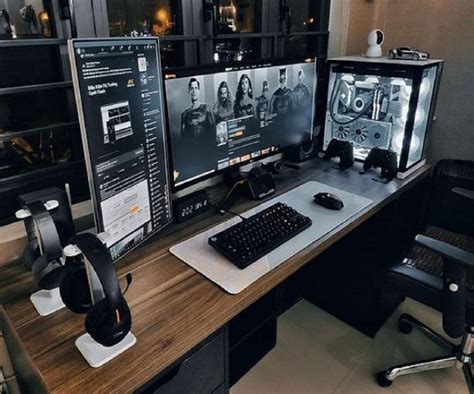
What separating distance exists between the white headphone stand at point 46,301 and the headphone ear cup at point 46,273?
0.11ft

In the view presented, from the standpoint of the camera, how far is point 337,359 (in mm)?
1865

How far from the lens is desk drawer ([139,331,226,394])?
36.9 inches

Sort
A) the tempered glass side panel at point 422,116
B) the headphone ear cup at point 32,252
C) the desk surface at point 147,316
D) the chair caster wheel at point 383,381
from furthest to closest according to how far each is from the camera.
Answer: the tempered glass side panel at point 422,116 → the chair caster wheel at point 383,381 → the headphone ear cup at point 32,252 → the desk surface at point 147,316

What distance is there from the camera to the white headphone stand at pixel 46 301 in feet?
3.20

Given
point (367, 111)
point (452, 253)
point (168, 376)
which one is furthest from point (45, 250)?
point (367, 111)

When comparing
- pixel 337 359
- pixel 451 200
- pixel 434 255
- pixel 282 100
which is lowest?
pixel 337 359

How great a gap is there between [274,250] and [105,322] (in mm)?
568

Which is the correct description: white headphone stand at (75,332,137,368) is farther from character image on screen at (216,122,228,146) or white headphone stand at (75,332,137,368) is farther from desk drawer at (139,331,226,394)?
character image on screen at (216,122,228,146)

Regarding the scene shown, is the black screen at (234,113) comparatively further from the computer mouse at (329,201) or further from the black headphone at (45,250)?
the black headphone at (45,250)

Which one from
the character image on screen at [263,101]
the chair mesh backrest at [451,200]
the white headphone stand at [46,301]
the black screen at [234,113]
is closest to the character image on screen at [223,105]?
the black screen at [234,113]

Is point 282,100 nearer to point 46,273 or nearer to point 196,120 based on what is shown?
point 196,120

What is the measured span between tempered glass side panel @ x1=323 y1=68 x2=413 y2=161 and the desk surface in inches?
29.9

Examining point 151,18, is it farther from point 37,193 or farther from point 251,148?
point 37,193

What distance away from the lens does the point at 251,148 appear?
163 centimetres
